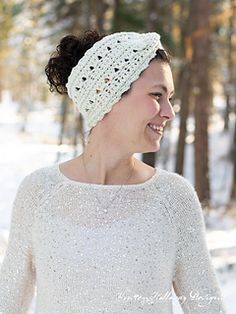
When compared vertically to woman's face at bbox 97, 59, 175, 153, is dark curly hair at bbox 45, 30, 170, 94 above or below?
above

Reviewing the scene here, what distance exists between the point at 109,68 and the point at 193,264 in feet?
2.33

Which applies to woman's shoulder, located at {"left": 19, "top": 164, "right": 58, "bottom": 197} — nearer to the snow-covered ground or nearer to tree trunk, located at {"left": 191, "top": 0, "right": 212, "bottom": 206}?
the snow-covered ground

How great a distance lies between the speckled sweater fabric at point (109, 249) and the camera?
1.94 m

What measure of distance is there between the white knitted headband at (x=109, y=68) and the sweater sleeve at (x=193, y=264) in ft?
1.30

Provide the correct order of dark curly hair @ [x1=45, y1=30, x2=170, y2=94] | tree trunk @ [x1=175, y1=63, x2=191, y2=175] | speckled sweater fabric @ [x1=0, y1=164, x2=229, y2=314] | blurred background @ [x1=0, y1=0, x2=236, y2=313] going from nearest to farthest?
speckled sweater fabric @ [x1=0, y1=164, x2=229, y2=314] → dark curly hair @ [x1=45, y1=30, x2=170, y2=94] → blurred background @ [x1=0, y1=0, x2=236, y2=313] → tree trunk @ [x1=175, y1=63, x2=191, y2=175]

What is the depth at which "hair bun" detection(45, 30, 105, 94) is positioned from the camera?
2.21 metres

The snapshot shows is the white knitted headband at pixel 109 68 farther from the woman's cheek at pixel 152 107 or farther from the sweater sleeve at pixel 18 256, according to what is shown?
the sweater sleeve at pixel 18 256

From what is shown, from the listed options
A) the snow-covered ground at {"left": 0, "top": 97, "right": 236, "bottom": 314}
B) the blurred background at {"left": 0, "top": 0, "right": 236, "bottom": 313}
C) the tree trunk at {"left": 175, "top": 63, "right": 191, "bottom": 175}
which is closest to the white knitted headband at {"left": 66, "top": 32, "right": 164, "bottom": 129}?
the blurred background at {"left": 0, "top": 0, "right": 236, "bottom": 313}

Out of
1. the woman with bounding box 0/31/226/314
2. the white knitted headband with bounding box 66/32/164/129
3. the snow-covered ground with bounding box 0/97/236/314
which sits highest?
the white knitted headband with bounding box 66/32/164/129

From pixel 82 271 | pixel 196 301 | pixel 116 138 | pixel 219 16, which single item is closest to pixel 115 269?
pixel 82 271

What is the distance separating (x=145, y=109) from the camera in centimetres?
198

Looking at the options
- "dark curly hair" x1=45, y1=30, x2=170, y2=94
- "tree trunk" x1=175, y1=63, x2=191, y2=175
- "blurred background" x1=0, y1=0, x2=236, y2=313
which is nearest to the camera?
"dark curly hair" x1=45, y1=30, x2=170, y2=94

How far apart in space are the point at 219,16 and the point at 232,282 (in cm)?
844

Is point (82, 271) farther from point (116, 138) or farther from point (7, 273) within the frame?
point (116, 138)
